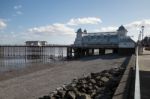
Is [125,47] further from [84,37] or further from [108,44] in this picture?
[84,37]

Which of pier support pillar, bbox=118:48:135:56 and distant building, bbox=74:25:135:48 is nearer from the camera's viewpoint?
pier support pillar, bbox=118:48:135:56

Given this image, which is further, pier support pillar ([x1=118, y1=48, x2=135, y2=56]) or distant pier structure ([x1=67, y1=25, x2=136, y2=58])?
distant pier structure ([x1=67, y1=25, x2=136, y2=58])

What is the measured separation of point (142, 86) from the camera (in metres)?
8.45

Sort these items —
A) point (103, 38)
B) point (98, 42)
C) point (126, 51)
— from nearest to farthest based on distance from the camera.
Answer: point (126, 51), point (98, 42), point (103, 38)

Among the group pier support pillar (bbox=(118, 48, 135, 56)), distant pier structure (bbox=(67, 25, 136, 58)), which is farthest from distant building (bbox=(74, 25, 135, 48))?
pier support pillar (bbox=(118, 48, 135, 56))

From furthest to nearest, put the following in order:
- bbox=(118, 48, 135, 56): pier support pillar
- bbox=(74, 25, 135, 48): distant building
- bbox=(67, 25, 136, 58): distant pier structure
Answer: bbox=(74, 25, 135, 48): distant building, bbox=(67, 25, 136, 58): distant pier structure, bbox=(118, 48, 135, 56): pier support pillar

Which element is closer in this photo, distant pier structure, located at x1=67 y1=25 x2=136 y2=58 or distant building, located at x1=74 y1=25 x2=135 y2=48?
distant pier structure, located at x1=67 y1=25 x2=136 y2=58

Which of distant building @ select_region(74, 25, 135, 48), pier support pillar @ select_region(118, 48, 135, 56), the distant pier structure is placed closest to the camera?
pier support pillar @ select_region(118, 48, 135, 56)

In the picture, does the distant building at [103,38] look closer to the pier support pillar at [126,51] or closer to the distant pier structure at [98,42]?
the distant pier structure at [98,42]

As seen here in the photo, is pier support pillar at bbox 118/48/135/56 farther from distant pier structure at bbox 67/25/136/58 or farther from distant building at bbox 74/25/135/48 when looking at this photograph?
distant building at bbox 74/25/135/48

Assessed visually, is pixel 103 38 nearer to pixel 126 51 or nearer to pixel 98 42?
pixel 98 42

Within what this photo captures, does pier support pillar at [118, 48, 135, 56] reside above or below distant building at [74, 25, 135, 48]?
below

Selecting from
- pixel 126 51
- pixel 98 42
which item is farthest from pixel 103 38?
pixel 126 51

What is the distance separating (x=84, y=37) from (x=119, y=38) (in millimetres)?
10767
